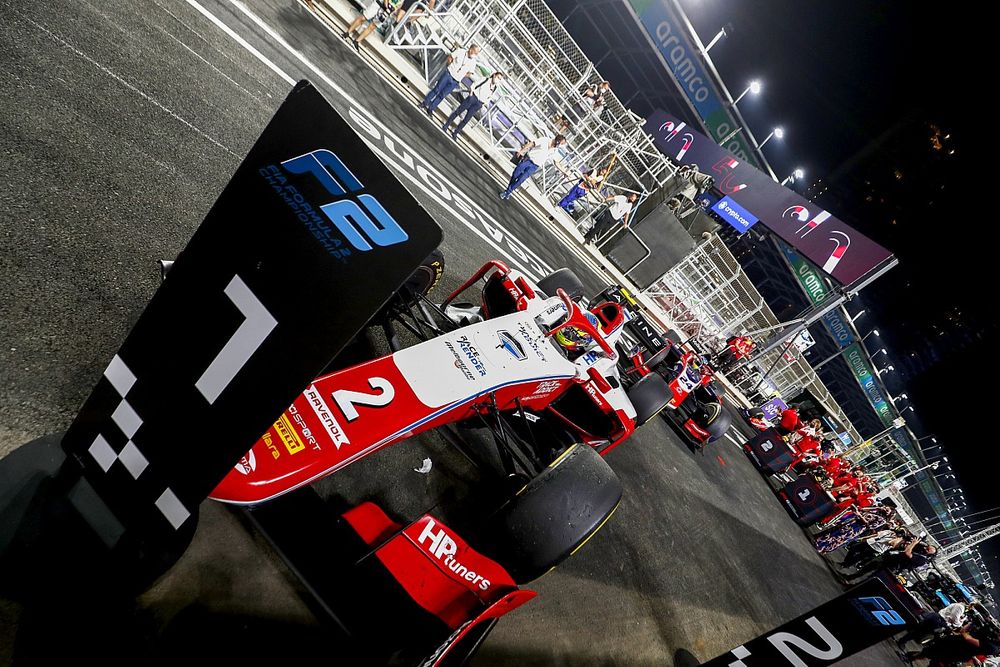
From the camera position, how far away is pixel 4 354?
1576 mm

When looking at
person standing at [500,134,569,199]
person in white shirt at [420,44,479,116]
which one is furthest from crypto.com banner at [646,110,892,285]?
person in white shirt at [420,44,479,116]

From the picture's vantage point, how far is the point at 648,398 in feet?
14.0

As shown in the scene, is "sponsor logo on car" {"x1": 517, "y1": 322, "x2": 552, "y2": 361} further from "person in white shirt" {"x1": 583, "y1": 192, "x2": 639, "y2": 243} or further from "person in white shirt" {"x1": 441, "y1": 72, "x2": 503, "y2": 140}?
"person in white shirt" {"x1": 583, "y1": 192, "x2": 639, "y2": 243}

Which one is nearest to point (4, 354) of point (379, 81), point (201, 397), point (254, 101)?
point (201, 397)

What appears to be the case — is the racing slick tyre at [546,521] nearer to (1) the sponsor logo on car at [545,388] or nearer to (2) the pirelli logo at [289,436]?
(1) the sponsor logo on car at [545,388]

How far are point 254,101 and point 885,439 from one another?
748 inches

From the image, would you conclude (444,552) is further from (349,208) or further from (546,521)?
(349,208)

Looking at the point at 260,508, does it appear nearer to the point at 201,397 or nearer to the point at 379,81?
the point at 201,397

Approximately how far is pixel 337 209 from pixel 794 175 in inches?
1053

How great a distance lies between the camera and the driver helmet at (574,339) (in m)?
3.55

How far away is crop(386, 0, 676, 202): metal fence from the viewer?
28.7 feet

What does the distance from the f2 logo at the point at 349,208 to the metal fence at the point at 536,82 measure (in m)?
8.85

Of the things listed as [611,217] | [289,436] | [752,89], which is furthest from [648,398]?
[752,89]

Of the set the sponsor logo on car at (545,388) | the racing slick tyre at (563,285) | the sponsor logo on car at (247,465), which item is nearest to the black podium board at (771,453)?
the racing slick tyre at (563,285)
